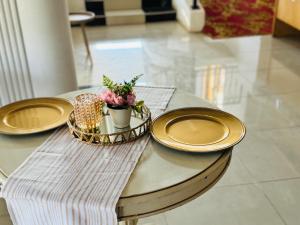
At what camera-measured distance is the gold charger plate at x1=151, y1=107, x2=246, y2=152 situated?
1.17m

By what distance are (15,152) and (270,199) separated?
140 cm

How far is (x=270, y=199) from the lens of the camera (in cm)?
198

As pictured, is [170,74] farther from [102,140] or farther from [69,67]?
[102,140]

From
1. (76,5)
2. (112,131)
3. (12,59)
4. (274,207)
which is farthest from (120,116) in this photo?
(76,5)

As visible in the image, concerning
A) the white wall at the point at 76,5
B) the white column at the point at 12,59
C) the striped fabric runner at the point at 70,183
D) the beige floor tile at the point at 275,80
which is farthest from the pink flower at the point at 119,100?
the white wall at the point at 76,5

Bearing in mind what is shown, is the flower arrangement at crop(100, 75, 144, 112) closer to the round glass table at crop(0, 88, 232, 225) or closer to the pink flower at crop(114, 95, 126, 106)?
the pink flower at crop(114, 95, 126, 106)

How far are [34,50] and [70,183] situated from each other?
4.51ft

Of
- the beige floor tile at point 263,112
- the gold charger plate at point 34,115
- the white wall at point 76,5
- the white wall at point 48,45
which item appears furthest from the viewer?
the white wall at point 76,5

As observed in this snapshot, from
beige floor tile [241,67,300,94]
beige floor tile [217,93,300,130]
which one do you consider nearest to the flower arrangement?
beige floor tile [217,93,300,130]

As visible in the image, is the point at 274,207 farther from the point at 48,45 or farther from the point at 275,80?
the point at 275,80

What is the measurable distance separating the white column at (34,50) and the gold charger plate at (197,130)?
1140 millimetres

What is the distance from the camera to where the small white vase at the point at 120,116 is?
4.07 ft

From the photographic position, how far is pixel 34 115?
1416mm

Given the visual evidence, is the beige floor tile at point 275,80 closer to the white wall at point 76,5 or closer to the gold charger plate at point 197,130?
the gold charger plate at point 197,130
